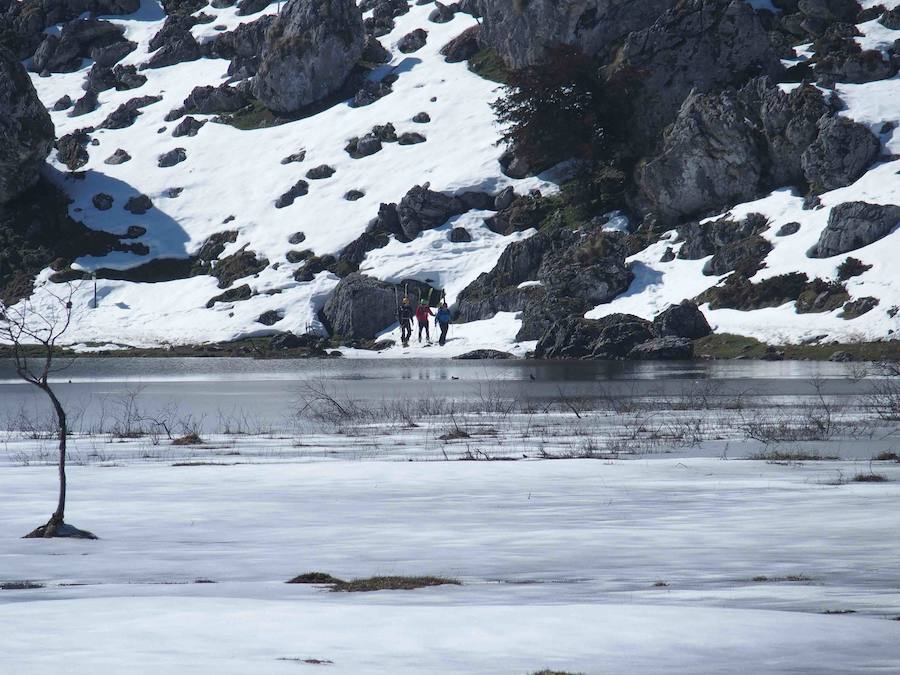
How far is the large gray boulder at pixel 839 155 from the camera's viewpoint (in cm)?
6353

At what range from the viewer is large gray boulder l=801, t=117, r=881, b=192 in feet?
208

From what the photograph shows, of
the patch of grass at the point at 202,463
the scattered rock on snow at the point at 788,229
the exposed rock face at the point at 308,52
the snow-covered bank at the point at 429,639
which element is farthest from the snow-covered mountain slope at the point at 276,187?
the snow-covered bank at the point at 429,639

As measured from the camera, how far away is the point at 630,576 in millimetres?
9508

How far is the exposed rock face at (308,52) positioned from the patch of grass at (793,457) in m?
95.6

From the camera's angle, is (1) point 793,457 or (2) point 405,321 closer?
(1) point 793,457

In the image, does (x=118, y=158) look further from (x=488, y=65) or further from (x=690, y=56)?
(x=690, y=56)

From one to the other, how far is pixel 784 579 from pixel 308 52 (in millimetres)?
104711

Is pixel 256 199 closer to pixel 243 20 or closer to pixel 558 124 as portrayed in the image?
pixel 558 124

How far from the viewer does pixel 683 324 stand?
55469mm

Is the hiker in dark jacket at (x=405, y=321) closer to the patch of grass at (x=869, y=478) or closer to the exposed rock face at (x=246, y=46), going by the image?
the patch of grass at (x=869, y=478)

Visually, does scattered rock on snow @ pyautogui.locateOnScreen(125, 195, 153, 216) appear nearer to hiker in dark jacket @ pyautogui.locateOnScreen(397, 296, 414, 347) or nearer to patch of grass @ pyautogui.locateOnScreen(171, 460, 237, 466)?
hiker in dark jacket @ pyautogui.locateOnScreen(397, 296, 414, 347)

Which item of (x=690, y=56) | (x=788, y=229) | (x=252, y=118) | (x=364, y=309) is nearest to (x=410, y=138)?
(x=252, y=118)

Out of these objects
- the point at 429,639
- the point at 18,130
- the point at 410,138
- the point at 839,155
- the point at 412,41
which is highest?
Result: the point at 412,41

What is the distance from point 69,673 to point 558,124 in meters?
76.4
